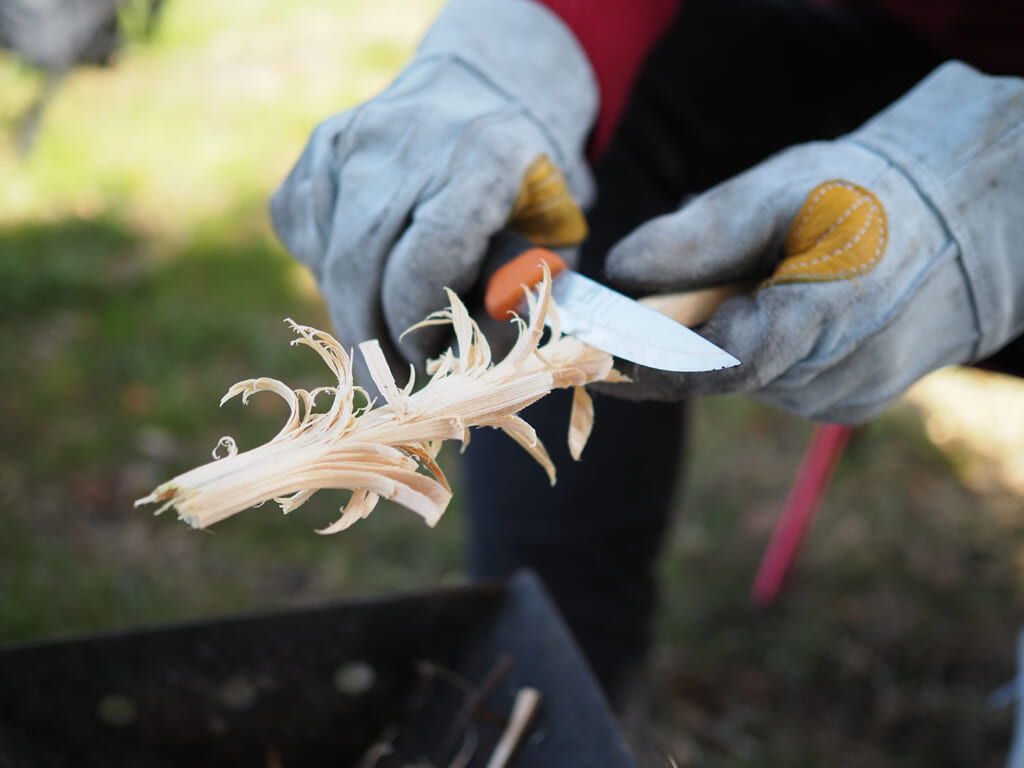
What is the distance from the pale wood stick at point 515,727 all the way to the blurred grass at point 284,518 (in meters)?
0.96

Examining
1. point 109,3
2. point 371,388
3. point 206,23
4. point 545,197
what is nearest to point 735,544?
point 371,388

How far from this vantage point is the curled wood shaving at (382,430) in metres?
0.76

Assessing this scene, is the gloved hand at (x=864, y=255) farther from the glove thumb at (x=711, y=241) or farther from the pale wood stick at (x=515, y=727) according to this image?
the pale wood stick at (x=515, y=727)

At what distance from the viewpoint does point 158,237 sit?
3172 millimetres

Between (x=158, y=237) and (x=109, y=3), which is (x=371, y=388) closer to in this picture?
(x=158, y=237)

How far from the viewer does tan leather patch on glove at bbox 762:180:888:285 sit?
3.22 feet

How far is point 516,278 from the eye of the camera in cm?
103

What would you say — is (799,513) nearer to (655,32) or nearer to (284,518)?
(655,32)

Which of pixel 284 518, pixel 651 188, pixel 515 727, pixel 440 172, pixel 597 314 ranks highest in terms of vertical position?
pixel 440 172

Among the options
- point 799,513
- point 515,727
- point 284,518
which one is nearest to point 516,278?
point 515,727

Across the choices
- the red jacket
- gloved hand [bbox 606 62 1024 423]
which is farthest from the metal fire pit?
the red jacket

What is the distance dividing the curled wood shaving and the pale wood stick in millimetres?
389

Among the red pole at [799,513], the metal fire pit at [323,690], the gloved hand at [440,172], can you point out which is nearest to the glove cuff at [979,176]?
the gloved hand at [440,172]

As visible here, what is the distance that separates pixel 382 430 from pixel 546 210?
49 centimetres
